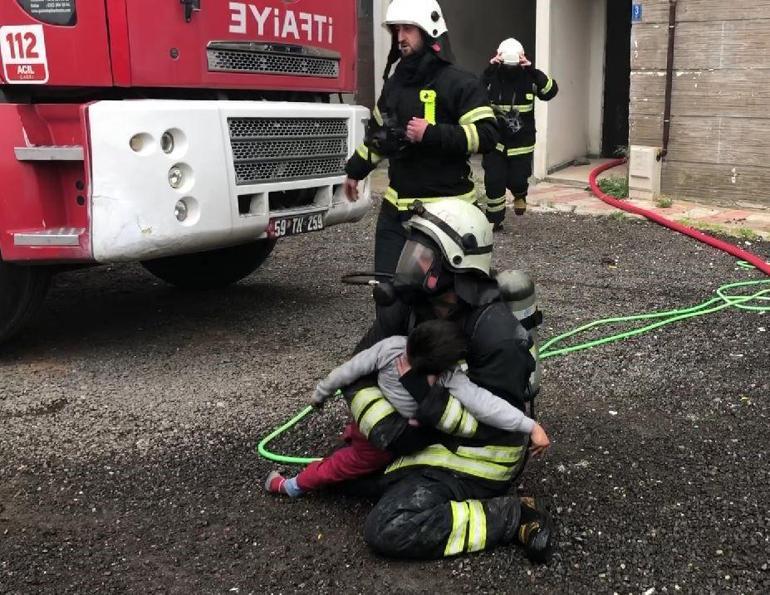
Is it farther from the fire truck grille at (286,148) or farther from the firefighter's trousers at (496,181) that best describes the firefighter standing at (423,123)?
the firefighter's trousers at (496,181)

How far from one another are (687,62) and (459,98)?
17.9ft

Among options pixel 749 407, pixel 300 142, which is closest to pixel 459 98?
pixel 300 142

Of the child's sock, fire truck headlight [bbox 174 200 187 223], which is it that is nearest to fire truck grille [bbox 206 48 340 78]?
fire truck headlight [bbox 174 200 187 223]

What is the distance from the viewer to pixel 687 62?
8.80m

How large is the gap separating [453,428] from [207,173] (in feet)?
7.09

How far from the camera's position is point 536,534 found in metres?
2.79

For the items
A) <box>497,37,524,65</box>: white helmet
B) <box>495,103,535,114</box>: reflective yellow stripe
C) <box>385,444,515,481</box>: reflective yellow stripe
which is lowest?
<box>385,444,515,481</box>: reflective yellow stripe

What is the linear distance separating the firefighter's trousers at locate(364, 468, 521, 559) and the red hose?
402 cm

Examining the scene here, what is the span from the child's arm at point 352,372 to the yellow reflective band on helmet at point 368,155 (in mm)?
1613

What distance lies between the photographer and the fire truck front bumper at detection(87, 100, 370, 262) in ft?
13.5

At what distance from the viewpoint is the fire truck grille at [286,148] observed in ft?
15.2

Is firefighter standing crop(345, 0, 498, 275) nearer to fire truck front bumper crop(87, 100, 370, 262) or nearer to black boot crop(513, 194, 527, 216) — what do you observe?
fire truck front bumper crop(87, 100, 370, 262)

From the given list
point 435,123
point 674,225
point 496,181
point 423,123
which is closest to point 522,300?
point 423,123

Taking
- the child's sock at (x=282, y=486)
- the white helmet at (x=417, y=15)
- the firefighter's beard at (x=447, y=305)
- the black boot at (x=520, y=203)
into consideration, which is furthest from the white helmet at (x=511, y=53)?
the child's sock at (x=282, y=486)
